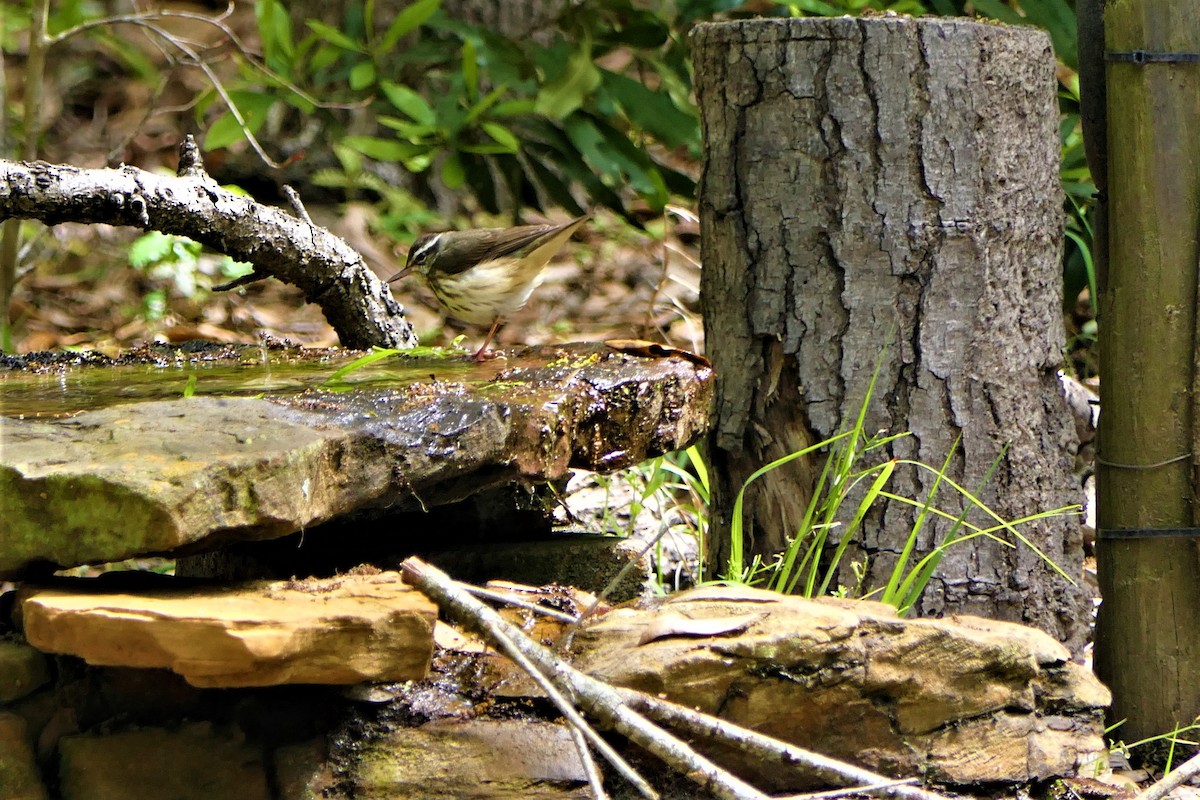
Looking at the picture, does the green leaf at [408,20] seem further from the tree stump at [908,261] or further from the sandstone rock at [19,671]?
the sandstone rock at [19,671]

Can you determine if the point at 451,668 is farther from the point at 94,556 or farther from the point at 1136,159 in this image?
the point at 1136,159

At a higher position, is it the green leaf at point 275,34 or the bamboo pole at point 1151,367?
the green leaf at point 275,34

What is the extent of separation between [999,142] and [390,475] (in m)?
2.09

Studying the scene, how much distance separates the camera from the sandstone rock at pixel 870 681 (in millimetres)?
2471

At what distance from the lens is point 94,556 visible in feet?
7.17

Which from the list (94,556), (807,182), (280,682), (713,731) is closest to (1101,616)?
(807,182)

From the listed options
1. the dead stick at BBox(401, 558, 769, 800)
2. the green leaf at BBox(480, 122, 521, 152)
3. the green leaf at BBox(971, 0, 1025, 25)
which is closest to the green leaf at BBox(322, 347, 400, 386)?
the dead stick at BBox(401, 558, 769, 800)

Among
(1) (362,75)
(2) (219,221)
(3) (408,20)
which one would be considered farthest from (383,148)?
(2) (219,221)

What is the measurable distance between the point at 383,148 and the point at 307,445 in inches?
150

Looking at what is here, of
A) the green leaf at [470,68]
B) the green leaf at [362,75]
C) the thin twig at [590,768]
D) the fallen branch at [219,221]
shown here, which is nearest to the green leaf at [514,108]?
the green leaf at [470,68]

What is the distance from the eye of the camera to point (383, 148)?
5.89m

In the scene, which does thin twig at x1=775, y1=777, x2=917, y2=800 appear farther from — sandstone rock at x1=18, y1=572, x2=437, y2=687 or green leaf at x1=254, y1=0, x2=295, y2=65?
green leaf at x1=254, y1=0, x2=295, y2=65

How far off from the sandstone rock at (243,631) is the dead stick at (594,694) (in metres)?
0.07

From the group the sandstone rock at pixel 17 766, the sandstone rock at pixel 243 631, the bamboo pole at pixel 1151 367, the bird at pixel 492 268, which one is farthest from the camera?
the bird at pixel 492 268
